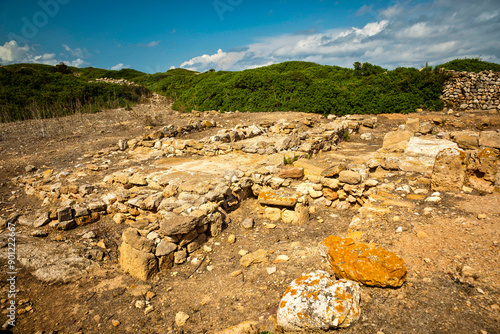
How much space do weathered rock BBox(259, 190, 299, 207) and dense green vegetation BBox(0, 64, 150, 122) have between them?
15.2m

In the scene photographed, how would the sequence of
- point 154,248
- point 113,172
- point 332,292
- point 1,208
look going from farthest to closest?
point 113,172 → point 1,208 → point 154,248 → point 332,292

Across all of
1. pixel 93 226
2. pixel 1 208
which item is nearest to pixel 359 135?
pixel 93 226

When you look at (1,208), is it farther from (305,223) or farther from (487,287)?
(487,287)

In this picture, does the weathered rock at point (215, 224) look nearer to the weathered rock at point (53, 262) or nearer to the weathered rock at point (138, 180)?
the weathered rock at point (53, 262)

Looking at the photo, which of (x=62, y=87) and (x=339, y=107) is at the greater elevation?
(x=62, y=87)

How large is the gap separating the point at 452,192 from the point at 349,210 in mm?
1910

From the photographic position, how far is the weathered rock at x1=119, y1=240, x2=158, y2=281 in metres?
3.86

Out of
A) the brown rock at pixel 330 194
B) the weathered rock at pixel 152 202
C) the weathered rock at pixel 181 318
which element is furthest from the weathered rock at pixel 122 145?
the weathered rock at pixel 181 318

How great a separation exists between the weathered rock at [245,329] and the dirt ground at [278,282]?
0.44ft

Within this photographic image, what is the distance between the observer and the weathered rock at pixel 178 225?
13.9 feet

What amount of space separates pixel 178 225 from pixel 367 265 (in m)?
2.94

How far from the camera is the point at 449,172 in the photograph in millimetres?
4945

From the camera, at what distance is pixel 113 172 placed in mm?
7051

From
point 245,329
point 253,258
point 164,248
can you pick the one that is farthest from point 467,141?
point 164,248
